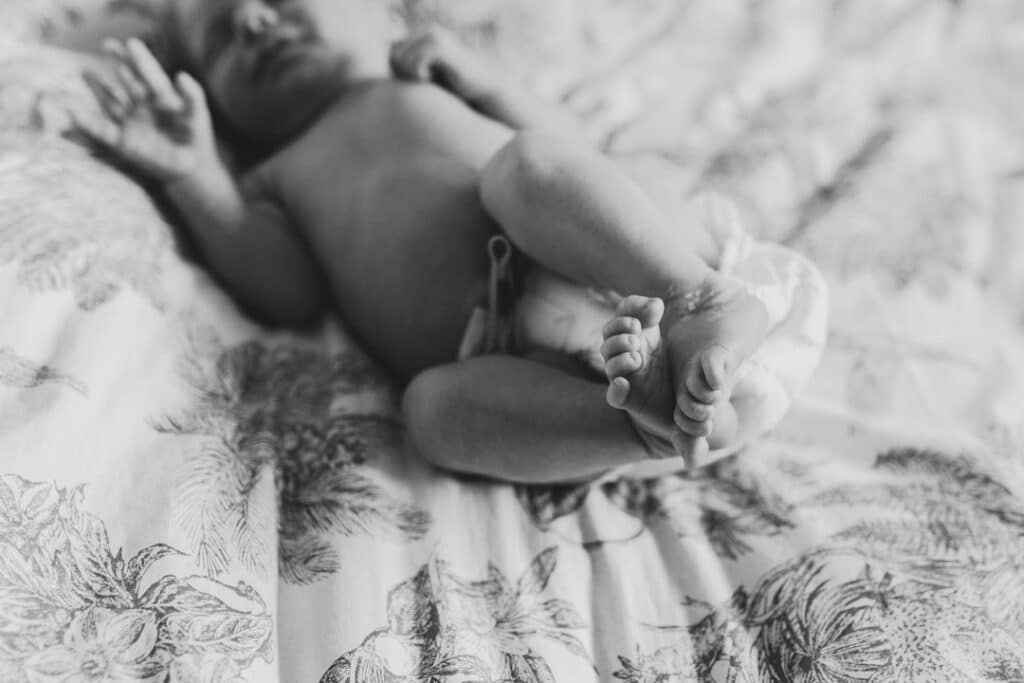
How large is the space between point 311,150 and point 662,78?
0.48m

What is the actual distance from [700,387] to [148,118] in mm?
656

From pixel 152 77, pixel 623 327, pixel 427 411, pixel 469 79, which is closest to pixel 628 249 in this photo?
pixel 623 327

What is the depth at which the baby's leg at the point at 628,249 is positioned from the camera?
577mm

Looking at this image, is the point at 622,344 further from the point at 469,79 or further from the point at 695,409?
the point at 469,79

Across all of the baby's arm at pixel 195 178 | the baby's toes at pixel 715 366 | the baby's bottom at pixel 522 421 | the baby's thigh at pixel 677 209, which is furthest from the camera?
the baby's arm at pixel 195 178

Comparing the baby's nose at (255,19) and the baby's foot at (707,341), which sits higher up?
the baby's nose at (255,19)

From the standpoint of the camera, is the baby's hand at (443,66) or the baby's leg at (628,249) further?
the baby's hand at (443,66)

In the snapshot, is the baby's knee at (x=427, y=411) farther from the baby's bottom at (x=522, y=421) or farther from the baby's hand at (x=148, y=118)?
the baby's hand at (x=148, y=118)

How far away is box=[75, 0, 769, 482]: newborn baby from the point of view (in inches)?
24.6

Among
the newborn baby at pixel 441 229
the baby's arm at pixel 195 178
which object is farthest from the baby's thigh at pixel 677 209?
the baby's arm at pixel 195 178

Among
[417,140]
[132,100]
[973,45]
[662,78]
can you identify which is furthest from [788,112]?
[132,100]

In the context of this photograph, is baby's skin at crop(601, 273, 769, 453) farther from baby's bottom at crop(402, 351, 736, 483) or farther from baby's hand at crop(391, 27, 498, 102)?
baby's hand at crop(391, 27, 498, 102)

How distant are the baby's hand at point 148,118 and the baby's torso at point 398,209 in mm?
123

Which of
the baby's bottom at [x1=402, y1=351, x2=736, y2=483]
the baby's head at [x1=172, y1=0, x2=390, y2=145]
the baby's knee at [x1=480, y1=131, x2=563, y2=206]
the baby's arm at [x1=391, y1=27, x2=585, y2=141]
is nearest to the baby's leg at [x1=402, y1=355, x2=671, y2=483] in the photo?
the baby's bottom at [x1=402, y1=351, x2=736, y2=483]
